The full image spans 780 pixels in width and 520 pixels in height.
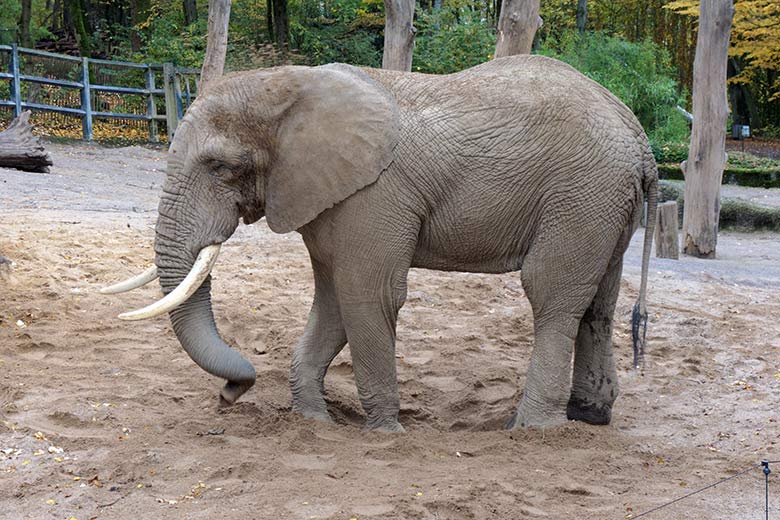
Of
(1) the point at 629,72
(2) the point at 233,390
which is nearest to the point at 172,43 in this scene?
(1) the point at 629,72

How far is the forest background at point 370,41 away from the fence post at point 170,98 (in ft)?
4.70

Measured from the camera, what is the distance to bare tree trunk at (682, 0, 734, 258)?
1377cm

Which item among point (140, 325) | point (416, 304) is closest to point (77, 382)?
point (140, 325)

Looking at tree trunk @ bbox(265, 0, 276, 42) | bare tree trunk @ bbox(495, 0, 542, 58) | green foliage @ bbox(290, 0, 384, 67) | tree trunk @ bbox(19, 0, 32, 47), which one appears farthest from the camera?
tree trunk @ bbox(19, 0, 32, 47)

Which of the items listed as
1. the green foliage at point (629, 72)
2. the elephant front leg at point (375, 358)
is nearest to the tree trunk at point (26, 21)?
the green foliage at point (629, 72)

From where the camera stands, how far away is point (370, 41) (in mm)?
28516


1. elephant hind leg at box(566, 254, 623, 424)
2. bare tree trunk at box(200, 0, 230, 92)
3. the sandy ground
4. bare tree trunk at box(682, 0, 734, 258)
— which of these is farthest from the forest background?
elephant hind leg at box(566, 254, 623, 424)

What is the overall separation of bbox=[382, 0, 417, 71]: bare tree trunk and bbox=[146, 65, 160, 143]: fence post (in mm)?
12275

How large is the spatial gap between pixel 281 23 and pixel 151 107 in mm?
5282

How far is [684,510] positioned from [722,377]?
324 centimetres

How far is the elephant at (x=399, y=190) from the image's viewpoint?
5.73 m

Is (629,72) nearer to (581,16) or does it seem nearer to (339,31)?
(581,16)

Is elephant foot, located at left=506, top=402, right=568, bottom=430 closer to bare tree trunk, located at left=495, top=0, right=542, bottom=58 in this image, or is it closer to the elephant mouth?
the elephant mouth

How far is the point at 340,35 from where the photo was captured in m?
28.7
